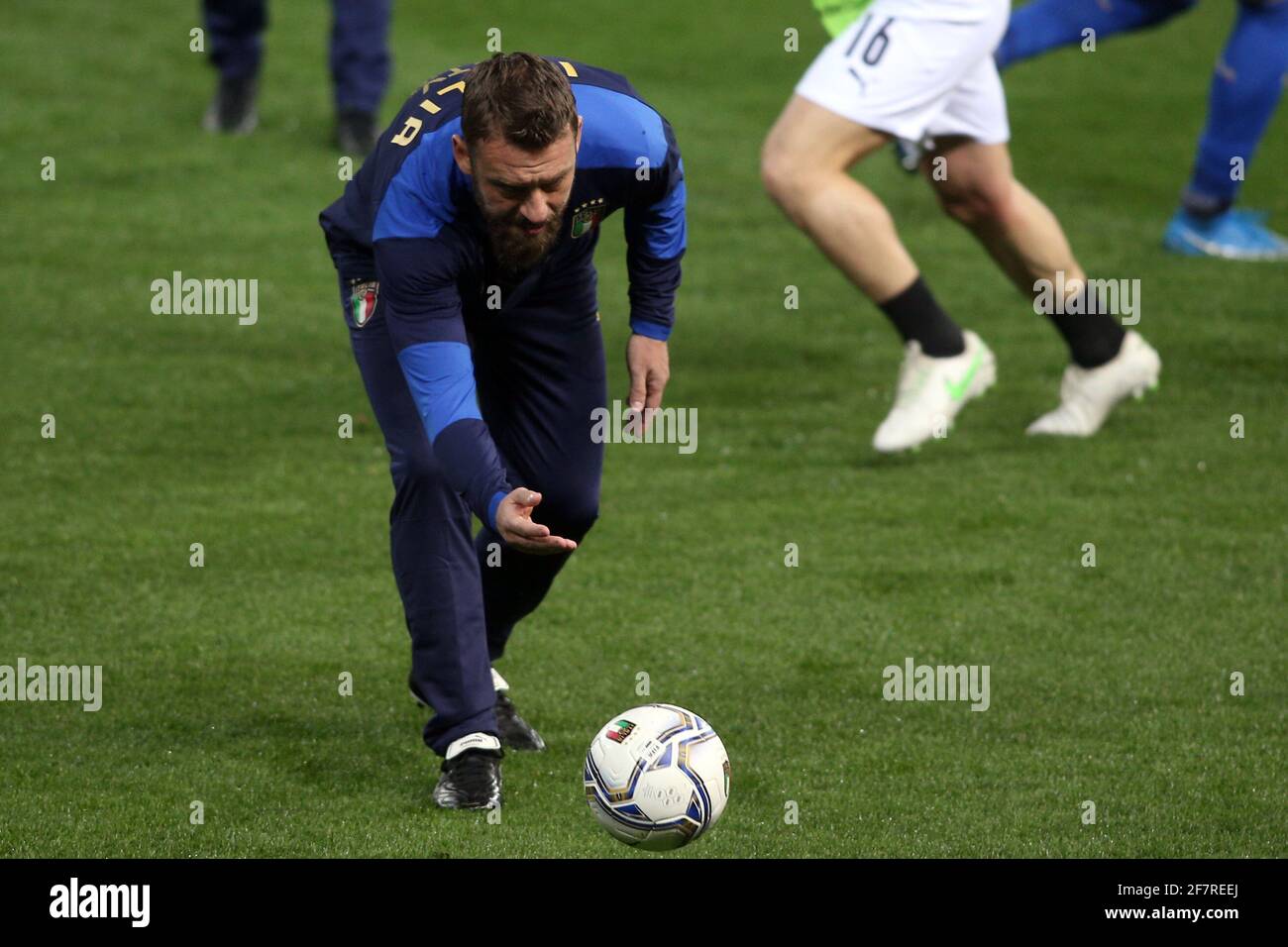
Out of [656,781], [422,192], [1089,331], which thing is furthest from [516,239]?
[1089,331]

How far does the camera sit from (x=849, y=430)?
25.8 feet

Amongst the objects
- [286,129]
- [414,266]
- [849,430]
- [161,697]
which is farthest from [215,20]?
[414,266]

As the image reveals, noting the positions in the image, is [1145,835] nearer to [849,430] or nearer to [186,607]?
[186,607]

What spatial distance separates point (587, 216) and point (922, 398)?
3.07 m

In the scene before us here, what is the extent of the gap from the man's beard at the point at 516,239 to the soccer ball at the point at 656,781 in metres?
1.03

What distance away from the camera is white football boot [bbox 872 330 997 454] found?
7.20 meters

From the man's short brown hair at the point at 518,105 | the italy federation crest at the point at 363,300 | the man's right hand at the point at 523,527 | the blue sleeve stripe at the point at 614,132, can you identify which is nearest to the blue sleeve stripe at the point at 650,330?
the blue sleeve stripe at the point at 614,132

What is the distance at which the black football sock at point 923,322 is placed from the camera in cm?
723

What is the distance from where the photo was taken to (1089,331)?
300 inches

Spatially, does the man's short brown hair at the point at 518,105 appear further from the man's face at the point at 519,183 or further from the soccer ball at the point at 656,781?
the soccer ball at the point at 656,781

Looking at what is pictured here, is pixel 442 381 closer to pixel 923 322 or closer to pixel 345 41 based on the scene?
pixel 923 322

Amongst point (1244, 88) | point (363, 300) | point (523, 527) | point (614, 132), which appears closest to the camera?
point (523, 527)

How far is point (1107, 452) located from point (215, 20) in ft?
23.3

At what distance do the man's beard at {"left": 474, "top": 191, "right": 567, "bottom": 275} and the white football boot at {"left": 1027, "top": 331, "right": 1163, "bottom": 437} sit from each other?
383cm
